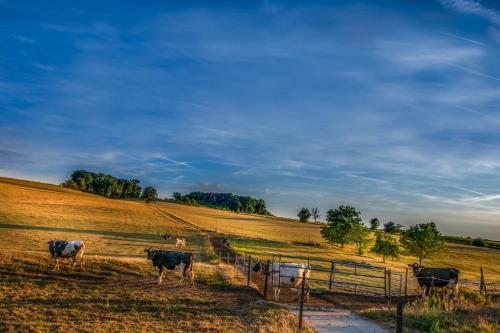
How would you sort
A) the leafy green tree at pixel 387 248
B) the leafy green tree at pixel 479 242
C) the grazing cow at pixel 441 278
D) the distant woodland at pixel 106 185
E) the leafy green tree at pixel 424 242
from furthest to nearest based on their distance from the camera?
1. the distant woodland at pixel 106 185
2. the leafy green tree at pixel 479 242
3. the leafy green tree at pixel 387 248
4. the leafy green tree at pixel 424 242
5. the grazing cow at pixel 441 278

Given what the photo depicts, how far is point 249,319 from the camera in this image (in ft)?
51.1

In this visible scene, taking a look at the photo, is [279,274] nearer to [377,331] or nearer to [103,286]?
[377,331]

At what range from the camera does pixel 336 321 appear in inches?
668

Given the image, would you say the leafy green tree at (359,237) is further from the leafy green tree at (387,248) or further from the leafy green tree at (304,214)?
the leafy green tree at (304,214)

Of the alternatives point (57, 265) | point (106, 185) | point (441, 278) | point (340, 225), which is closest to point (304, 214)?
point (340, 225)

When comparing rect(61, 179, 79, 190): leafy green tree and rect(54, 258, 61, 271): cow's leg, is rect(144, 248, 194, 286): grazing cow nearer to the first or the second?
rect(54, 258, 61, 271): cow's leg

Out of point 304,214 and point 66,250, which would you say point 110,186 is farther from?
point 66,250

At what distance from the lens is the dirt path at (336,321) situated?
610 inches

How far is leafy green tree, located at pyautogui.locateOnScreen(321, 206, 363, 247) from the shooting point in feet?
238

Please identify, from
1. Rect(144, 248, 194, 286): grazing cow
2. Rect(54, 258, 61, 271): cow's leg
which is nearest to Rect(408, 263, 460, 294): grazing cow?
Rect(144, 248, 194, 286): grazing cow

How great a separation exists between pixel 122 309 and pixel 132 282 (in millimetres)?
5898

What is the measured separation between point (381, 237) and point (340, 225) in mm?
8393

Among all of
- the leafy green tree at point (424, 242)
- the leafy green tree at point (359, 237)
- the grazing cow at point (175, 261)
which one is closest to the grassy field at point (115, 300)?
the grazing cow at point (175, 261)

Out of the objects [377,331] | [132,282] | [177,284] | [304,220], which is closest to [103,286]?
[132,282]
